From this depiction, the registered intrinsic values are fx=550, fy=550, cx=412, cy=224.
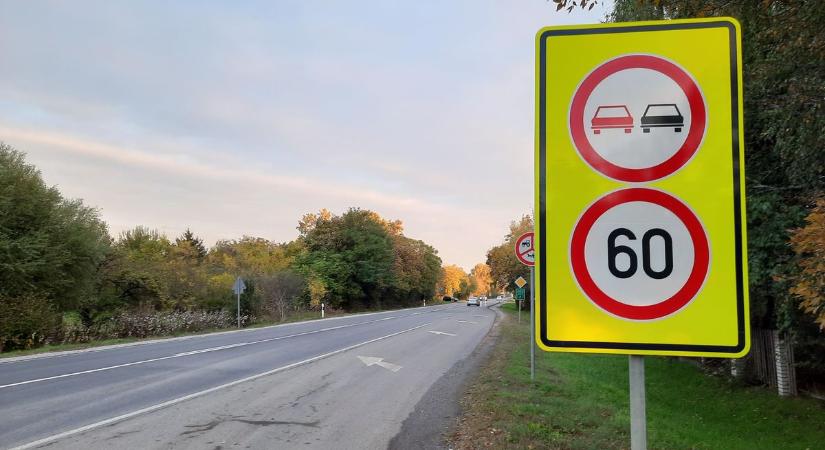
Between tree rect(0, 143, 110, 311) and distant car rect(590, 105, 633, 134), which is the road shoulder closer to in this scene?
distant car rect(590, 105, 633, 134)

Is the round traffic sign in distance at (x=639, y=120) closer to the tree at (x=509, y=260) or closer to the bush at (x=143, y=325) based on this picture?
the bush at (x=143, y=325)

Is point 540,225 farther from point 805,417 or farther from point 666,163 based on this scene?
point 805,417

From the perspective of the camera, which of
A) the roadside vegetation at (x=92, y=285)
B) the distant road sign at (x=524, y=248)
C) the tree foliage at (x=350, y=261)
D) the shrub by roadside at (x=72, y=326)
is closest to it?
the distant road sign at (x=524, y=248)

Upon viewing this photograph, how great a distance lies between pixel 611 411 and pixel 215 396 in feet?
21.3

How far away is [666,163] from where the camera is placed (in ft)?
5.68

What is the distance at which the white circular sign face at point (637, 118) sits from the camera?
1735 millimetres

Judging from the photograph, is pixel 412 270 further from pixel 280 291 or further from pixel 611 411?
pixel 611 411

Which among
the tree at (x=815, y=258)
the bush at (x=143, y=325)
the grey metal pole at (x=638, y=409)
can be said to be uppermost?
the tree at (x=815, y=258)

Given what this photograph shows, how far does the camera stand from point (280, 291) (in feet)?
133

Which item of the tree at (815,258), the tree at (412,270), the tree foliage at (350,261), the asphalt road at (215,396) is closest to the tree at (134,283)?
the asphalt road at (215,396)

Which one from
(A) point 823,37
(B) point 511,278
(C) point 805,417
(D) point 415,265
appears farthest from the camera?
(D) point 415,265

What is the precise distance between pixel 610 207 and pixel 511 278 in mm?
44401

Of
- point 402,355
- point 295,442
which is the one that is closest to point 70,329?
point 402,355

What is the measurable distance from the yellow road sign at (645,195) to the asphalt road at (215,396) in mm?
5521
